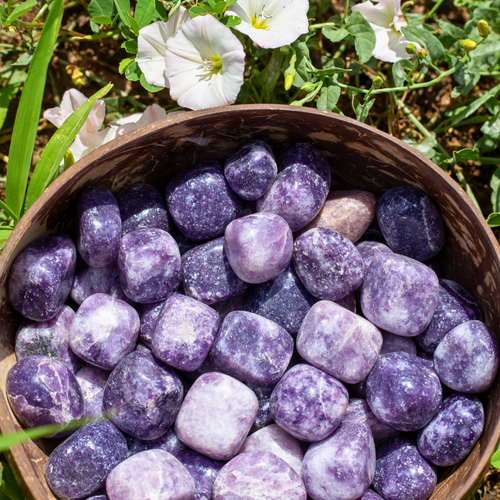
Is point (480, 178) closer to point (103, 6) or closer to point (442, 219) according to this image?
point (442, 219)

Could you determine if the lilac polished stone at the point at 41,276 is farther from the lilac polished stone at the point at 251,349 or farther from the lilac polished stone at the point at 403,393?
the lilac polished stone at the point at 403,393

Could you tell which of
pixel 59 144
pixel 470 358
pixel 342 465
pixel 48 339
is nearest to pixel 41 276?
pixel 48 339

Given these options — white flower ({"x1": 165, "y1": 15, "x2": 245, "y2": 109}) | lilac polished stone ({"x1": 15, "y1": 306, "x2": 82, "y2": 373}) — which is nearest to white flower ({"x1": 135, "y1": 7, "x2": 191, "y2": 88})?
white flower ({"x1": 165, "y1": 15, "x2": 245, "y2": 109})

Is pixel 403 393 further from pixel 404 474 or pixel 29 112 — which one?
pixel 29 112

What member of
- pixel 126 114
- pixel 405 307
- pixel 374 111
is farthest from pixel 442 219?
pixel 126 114

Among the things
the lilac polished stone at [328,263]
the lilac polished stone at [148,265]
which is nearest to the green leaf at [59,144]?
the lilac polished stone at [148,265]

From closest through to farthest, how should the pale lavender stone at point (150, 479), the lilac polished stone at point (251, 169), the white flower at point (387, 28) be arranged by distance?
1. the pale lavender stone at point (150, 479)
2. the lilac polished stone at point (251, 169)
3. the white flower at point (387, 28)

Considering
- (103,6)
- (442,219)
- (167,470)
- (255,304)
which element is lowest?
(167,470)
